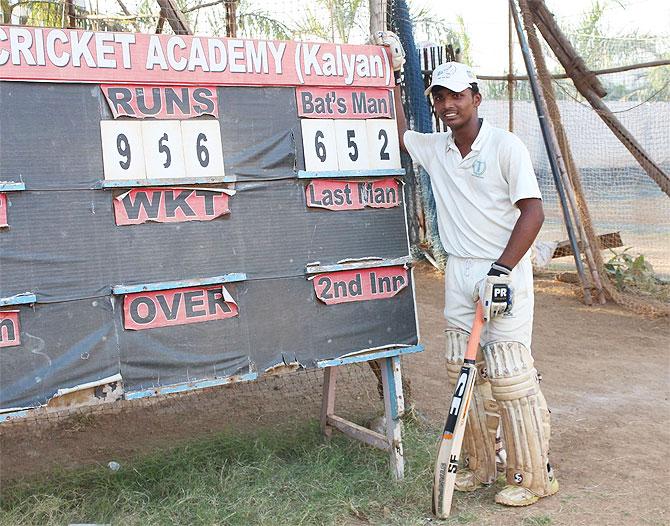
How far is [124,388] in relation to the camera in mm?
4000

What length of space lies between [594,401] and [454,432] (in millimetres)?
2473

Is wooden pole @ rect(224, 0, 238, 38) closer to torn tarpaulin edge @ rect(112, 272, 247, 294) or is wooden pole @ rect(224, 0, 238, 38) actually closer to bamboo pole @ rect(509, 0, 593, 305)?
torn tarpaulin edge @ rect(112, 272, 247, 294)

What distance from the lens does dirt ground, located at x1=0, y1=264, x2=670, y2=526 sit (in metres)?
4.49

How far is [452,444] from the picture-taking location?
423 cm

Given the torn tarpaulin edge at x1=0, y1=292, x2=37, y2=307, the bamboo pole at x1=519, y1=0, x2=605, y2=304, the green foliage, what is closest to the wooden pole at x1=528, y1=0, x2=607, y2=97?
the bamboo pole at x1=519, y1=0, x2=605, y2=304

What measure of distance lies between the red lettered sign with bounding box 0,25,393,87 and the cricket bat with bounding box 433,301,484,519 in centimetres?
148

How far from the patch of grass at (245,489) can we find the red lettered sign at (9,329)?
3.37 feet

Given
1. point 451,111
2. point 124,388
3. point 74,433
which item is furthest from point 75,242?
point 74,433

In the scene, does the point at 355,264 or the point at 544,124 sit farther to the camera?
the point at 544,124

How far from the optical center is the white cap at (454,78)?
170 inches

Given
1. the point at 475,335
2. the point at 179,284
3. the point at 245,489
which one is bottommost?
the point at 245,489

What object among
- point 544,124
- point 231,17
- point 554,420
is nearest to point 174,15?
point 231,17

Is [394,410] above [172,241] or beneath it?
beneath

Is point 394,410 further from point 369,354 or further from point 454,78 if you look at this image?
point 454,78
